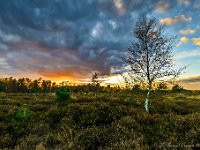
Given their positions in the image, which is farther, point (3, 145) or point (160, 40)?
point (160, 40)

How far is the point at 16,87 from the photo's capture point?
102188mm

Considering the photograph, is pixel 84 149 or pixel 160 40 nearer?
pixel 84 149

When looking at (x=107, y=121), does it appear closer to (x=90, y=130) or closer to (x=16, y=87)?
(x=90, y=130)

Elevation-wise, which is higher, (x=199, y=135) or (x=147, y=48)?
(x=147, y=48)

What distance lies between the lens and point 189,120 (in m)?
11.6

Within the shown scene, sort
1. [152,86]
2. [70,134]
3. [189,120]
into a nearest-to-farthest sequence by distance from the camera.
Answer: [70,134], [189,120], [152,86]

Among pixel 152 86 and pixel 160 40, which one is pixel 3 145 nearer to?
pixel 152 86

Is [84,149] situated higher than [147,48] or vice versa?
[147,48]

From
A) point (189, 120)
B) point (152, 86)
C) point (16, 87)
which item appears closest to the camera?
point (189, 120)

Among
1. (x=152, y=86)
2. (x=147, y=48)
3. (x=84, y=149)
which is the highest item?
(x=147, y=48)

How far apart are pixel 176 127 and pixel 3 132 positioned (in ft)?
25.8

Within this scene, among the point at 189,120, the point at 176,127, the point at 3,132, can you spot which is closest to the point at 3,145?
the point at 3,132

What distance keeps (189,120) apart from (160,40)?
21.0ft

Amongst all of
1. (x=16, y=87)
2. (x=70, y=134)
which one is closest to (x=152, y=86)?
(x=70, y=134)
